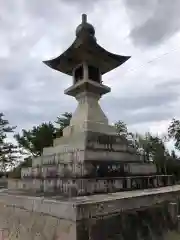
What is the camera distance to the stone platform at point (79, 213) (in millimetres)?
3648

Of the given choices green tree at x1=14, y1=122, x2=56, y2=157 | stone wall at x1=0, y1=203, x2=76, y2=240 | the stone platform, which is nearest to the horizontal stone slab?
the stone platform

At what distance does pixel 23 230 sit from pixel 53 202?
1.29m

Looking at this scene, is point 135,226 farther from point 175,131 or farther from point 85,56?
point 175,131

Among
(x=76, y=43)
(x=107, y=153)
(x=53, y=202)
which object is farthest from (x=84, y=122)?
(x=53, y=202)

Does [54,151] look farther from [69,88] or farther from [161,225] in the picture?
[161,225]

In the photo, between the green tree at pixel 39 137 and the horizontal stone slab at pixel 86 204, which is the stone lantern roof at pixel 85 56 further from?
the green tree at pixel 39 137

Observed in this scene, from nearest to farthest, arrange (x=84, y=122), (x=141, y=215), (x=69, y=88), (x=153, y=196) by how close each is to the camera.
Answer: (x=141, y=215), (x=153, y=196), (x=84, y=122), (x=69, y=88)

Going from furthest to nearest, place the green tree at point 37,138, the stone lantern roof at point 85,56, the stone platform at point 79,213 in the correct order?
the green tree at point 37,138 < the stone lantern roof at point 85,56 < the stone platform at point 79,213

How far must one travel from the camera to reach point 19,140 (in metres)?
22.2

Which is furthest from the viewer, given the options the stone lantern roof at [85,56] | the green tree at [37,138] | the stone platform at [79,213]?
the green tree at [37,138]

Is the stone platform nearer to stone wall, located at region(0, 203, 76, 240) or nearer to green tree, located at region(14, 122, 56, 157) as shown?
stone wall, located at region(0, 203, 76, 240)

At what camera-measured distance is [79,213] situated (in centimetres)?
357

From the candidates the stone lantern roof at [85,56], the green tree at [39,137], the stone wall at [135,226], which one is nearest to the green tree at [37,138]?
the green tree at [39,137]

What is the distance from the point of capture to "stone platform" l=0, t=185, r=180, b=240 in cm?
365
